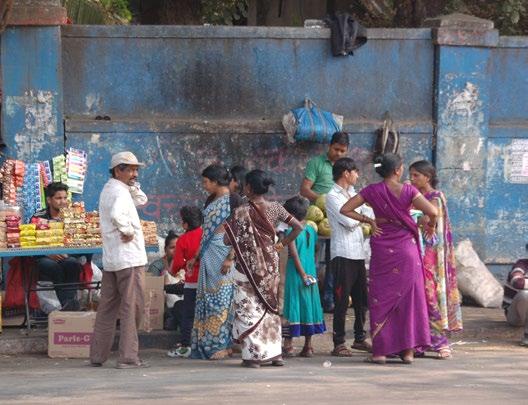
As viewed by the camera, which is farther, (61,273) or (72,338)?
(61,273)

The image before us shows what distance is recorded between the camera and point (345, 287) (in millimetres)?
10836

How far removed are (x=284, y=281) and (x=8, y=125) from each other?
3.69 metres

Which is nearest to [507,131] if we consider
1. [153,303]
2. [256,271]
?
[153,303]

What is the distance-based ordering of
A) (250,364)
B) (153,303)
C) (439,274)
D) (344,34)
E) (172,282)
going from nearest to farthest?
(250,364) → (439,274) → (153,303) → (172,282) → (344,34)

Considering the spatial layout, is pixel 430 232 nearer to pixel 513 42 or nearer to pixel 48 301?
pixel 48 301

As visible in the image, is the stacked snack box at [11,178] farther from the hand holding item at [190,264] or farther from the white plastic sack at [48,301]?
the hand holding item at [190,264]

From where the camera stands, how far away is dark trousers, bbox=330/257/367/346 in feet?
35.5

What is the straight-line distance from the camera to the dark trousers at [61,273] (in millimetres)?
11953

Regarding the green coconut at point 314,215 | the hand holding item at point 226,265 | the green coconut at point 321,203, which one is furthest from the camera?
the green coconut at point 321,203

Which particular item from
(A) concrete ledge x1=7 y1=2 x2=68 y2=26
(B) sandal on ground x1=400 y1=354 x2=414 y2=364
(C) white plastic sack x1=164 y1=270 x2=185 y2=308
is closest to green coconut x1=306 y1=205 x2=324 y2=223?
(C) white plastic sack x1=164 y1=270 x2=185 y2=308

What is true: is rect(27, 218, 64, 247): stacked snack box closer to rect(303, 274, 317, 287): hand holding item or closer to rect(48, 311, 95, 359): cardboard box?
rect(48, 311, 95, 359): cardboard box

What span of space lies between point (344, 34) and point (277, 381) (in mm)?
5180

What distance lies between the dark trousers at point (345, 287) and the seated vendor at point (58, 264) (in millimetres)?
2555

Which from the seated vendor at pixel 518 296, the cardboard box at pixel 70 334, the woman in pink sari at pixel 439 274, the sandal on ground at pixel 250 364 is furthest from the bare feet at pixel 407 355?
the cardboard box at pixel 70 334
